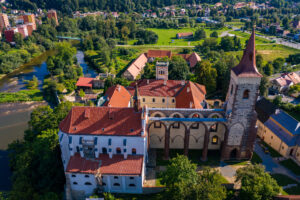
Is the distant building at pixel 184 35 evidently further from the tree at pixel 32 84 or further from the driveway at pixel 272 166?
the driveway at pixel 272 166

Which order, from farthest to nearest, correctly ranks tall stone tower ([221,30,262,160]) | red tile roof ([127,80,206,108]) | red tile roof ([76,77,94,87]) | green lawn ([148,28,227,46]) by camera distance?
green lawn ([148,28,227,46]) → red tile roof ([76,77,94,87]) → red tile roof ([127,80,206,108]) → tall stone tower ([221,30,262,160])

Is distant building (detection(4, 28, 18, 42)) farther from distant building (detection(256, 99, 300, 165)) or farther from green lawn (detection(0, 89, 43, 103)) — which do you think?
distant building (detection(256, 99, 300, 165))

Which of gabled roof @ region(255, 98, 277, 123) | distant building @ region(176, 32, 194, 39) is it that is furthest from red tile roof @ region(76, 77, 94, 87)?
distant building @ region(176, 32, 194, 39)

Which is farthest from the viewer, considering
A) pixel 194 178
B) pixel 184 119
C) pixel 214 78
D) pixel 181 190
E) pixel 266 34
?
pixel 266 34

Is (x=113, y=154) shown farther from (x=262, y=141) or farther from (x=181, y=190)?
(x=262, y=141)

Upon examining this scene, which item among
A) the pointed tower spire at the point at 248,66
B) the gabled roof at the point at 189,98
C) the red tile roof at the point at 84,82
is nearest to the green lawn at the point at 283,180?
the pointed tower spire at the point at 248,66

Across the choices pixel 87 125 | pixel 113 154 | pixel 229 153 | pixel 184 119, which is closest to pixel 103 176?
pixel 113 154

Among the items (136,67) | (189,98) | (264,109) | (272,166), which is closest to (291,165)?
(272,166)
